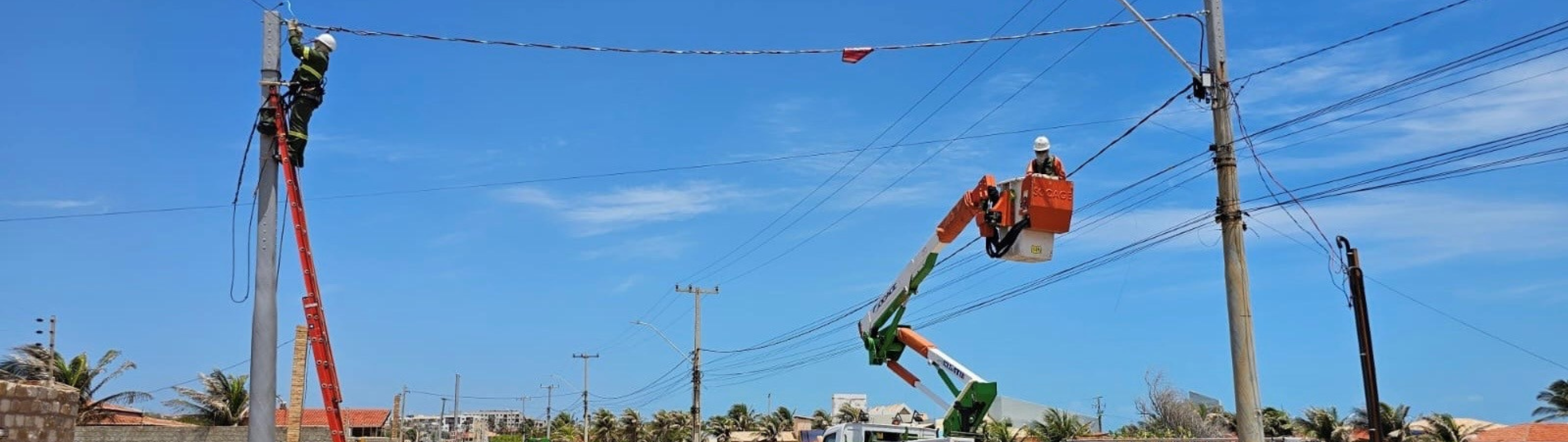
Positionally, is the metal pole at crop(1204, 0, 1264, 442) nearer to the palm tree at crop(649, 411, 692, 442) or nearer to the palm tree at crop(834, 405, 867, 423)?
the palm tree at crop(834, 405, 867, 423)

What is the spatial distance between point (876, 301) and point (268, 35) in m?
15.3

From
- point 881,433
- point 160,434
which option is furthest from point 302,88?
point 160,434

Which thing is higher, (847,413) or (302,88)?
(302,88)

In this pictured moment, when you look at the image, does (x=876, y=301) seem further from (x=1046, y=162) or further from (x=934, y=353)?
(x=1046, y=162)

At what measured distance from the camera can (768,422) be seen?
93438 millimetres

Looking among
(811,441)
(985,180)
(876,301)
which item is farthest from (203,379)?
(985,180)

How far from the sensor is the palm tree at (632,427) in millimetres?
112875

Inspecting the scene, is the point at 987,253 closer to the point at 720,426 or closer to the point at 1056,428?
the point at 1056,428

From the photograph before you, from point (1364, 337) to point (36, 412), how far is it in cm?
1723

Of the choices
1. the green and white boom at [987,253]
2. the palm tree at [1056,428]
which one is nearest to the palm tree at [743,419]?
the palm tree at [1056,428]

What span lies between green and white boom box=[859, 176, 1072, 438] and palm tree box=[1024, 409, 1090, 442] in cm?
3627

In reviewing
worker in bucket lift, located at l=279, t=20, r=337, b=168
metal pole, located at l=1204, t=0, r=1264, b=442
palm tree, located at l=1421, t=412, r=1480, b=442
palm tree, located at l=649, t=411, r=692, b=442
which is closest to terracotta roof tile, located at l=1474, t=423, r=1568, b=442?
palm tree, located at l=1421, t=412, r=1480, b=442

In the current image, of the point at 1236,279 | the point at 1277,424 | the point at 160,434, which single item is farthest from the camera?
the point at 1277,424

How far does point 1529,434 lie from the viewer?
2186 inches
